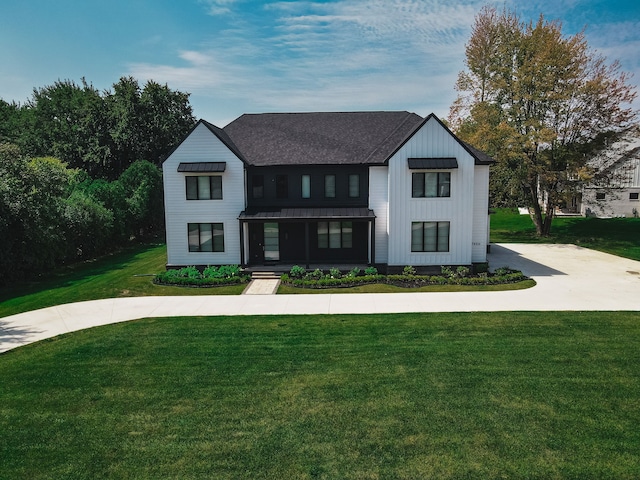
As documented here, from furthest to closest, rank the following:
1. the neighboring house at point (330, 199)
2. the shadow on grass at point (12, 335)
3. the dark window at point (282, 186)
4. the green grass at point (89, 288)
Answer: the dark window at point (282, 186), the neighboring house at point (330, 199), the green grass at point (89, 288), the shadow on grass at point (12, 335)

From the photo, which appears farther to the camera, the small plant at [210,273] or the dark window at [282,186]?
the dark window at [282,186]

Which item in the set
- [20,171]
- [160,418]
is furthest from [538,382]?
[20,171]

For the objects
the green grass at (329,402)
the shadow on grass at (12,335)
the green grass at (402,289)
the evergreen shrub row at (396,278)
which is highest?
the evergreen shrub row at (396,278)

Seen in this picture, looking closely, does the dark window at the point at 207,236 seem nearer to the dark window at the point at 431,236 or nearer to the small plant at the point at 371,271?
the small plant at the point at 371,271

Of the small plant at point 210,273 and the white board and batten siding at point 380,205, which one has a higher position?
the white board and batten siding at point 380,205

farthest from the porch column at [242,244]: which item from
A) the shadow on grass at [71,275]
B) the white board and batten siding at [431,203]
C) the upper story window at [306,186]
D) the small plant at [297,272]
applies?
the shadow on grass at [71,275]

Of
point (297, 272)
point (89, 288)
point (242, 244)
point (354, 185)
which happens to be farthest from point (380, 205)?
point (89, 288)

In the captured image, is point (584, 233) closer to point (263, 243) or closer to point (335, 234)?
point (335, 234)
